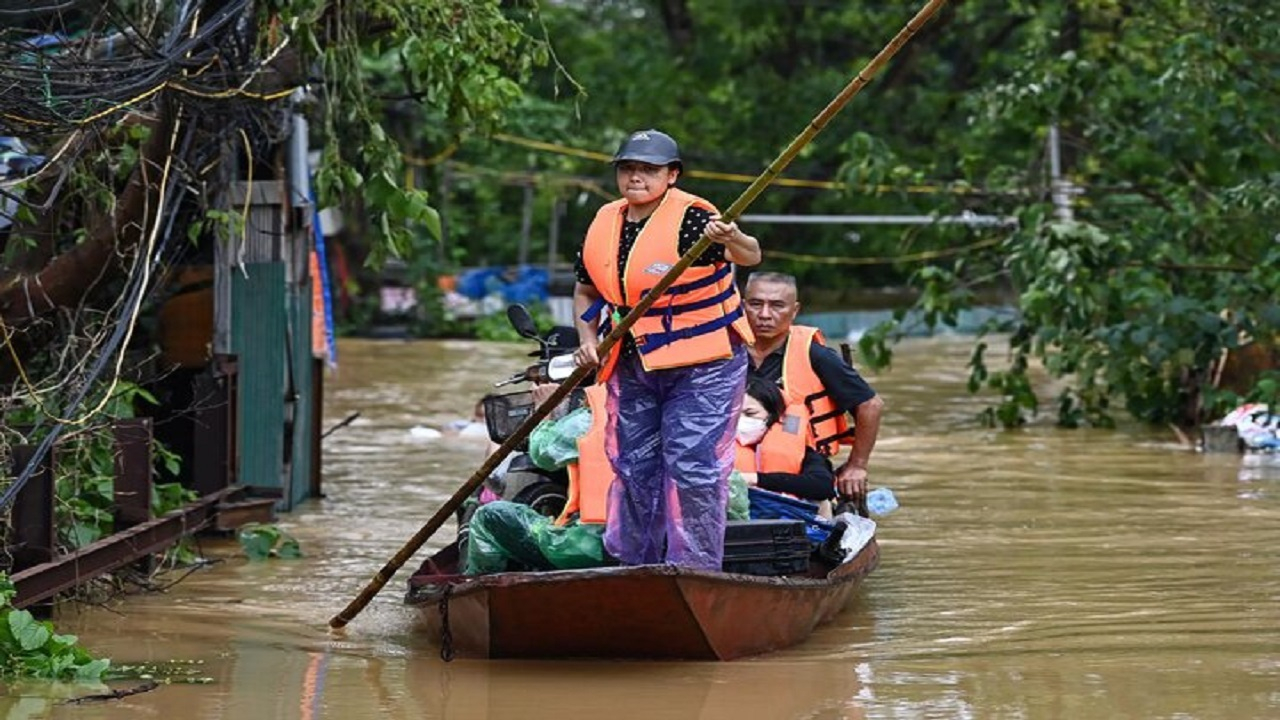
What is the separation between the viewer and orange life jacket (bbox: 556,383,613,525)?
8023mm

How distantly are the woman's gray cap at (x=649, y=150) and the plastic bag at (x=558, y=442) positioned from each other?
123 cm

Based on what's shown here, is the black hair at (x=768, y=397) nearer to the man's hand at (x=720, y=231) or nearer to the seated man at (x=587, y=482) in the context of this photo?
the seated man at (x=587, y=482)

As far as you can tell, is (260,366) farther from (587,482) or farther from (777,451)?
(587,482)

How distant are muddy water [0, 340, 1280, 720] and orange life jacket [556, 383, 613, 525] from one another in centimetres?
60

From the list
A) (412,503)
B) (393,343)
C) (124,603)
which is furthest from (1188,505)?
(393,343)

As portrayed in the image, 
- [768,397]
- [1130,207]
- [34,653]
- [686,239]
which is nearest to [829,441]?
[768,397]

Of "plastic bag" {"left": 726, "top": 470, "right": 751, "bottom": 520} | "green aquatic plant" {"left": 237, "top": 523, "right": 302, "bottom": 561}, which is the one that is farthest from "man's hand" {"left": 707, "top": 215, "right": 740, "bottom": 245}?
"green aquatic plant" {"left": 237, "top": 523, "right": 302, "bottom": 561}

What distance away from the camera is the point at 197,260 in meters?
11.7

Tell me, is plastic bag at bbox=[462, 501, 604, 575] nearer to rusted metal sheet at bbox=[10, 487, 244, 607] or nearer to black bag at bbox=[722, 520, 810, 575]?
black bag at bbox=[722, 520, 810, 575]

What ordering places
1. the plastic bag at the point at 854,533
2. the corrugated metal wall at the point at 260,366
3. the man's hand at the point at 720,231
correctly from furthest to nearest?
the corrugated metal wall at the point at 260,366
the plastic bag at the point at 854,533
the man's hand at the point at 720,231

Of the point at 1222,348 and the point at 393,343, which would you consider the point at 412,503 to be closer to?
the point at 1222,348

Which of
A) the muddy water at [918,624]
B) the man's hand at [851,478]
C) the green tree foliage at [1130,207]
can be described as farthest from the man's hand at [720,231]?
the green tree foliage at [1130,207]

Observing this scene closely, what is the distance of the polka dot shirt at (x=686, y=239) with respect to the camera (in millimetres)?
7547

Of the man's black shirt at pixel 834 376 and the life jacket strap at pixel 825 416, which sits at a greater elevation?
the man's black shirt at pixel 834 376
